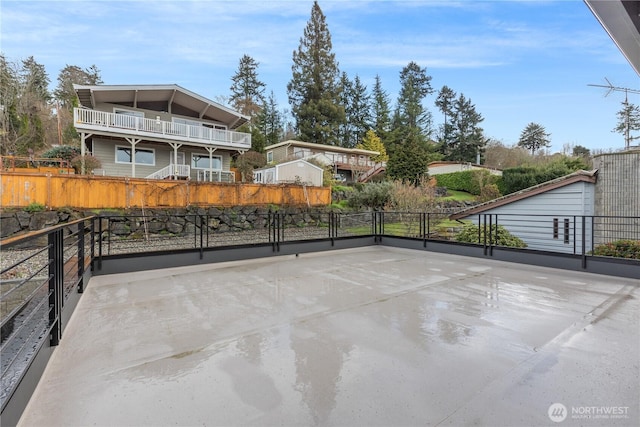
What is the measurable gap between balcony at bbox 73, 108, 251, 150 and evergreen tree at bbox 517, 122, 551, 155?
32.4 meters

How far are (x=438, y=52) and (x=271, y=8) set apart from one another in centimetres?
572

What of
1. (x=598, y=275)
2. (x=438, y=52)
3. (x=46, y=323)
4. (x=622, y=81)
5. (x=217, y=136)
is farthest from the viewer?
(x=217, y=136)

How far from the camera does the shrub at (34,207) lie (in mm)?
8961

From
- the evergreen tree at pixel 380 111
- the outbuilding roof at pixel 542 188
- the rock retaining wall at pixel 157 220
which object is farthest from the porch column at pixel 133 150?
the evergreen tree at pixel 380 111

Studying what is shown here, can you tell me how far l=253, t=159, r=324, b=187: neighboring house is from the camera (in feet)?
56.6

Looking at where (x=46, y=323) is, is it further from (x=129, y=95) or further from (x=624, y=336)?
(x=129, y=95)

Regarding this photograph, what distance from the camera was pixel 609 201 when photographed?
25.7ft

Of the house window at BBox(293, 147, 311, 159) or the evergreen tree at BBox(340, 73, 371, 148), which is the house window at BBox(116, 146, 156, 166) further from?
the evergreen tree at BBox(340, 73, 371, 148)

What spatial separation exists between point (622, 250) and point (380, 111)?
94.4 feet

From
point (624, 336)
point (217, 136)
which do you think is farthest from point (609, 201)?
point (217, 136)

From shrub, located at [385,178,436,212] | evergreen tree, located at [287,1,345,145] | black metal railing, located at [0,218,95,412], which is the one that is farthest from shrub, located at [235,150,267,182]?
black metal railing, located at [0,218,95,412]

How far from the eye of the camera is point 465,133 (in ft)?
108

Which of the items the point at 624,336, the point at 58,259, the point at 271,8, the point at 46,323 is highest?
the point at 271,8

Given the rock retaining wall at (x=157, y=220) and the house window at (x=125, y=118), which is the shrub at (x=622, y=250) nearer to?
the rock retaining wall at (x=157, y=220)
